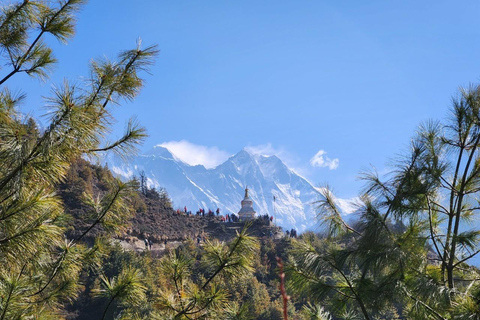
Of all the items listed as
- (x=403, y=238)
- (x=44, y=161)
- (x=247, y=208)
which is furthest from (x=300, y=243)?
(x=247, y=208)

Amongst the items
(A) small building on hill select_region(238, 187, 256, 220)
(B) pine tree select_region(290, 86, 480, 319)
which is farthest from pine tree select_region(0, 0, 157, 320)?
(A) small building on hill select_region(238, 187, 256, 220)

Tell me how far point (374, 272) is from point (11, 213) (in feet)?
10.7

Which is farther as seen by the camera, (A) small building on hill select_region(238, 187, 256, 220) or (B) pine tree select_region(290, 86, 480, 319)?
(A) small building on hill select_region(238, 187, 256, 220)

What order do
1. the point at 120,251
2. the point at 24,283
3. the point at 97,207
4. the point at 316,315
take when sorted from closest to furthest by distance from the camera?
the point at 24,283 < the point at 97,207 < the point at 316,315 < the point at 120,251

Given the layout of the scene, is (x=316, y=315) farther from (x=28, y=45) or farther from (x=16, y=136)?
(x=28, y=45)

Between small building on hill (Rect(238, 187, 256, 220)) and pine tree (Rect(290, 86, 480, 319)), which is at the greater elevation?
small building on hill (Rect(238, 187, 256, 220))

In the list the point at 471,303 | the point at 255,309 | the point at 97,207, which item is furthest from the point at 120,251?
the point at 471,303

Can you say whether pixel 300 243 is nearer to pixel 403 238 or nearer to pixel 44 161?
pixel 403 238

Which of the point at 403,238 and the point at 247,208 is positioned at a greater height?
the point at 247,208

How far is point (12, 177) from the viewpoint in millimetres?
3367

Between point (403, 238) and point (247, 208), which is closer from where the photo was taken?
point (403, 238)

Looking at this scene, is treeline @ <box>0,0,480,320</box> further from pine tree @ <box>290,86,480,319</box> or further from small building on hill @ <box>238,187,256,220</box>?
small building on hill @ <box>238,187,256,220</box>

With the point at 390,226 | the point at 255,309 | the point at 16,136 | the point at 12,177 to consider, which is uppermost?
the point at 255,309

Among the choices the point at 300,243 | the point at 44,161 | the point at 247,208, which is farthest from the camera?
the point at 247,208
